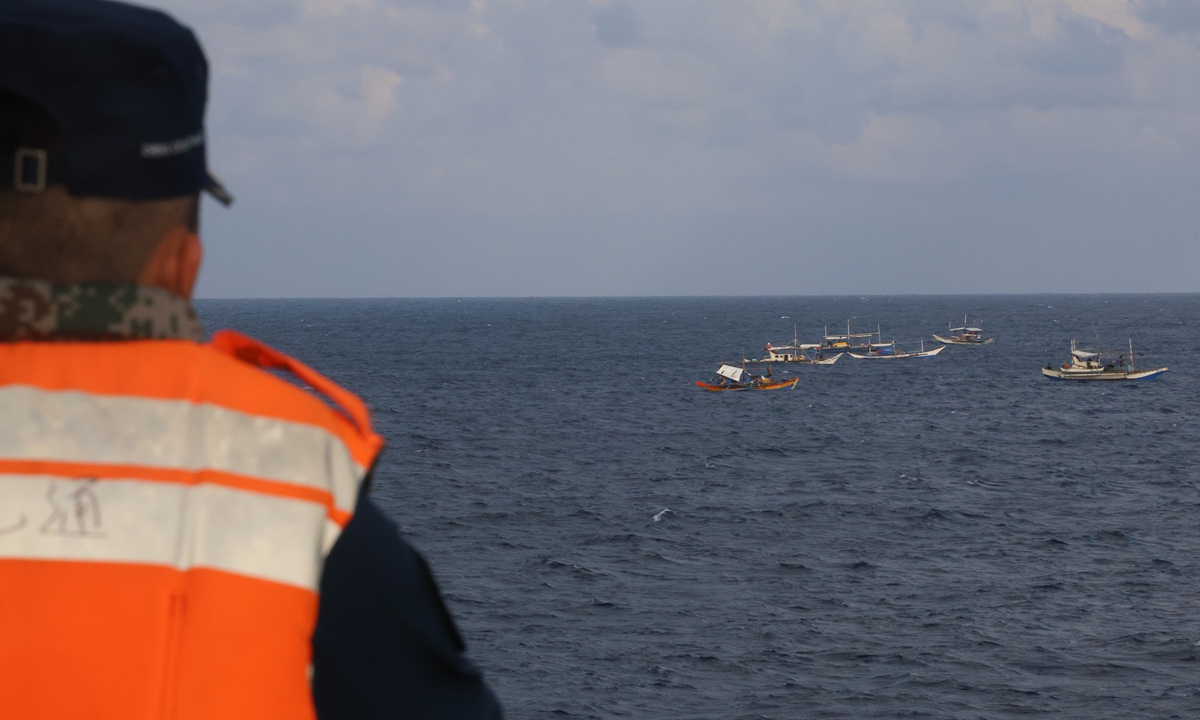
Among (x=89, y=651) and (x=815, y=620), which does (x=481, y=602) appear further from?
(x=89, y=651)

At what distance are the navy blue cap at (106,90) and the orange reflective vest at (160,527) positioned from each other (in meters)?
0.28

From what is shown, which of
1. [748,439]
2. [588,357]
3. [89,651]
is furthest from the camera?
[588,357]

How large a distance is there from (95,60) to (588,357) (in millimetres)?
165960

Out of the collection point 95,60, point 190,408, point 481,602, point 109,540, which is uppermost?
point 95,60

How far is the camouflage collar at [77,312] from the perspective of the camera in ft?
6.08

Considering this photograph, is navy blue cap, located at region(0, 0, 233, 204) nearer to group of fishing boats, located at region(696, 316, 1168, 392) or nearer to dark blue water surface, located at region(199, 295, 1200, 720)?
dark blue water surface, located at region(199, 295, 1200, 720)

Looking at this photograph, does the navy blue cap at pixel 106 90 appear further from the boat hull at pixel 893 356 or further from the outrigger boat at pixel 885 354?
the boat hull at pixel 893 356

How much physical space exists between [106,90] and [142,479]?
622 millimetres

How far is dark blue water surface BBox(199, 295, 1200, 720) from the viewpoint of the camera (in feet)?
121

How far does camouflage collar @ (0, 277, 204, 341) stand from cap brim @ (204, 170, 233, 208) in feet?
0.78

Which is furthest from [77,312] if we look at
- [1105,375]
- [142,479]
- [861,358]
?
[861,358]

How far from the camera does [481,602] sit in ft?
148

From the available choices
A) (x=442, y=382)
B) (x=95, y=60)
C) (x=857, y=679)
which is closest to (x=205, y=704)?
(x=95, y=60)

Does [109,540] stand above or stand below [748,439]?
above
